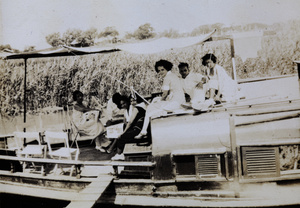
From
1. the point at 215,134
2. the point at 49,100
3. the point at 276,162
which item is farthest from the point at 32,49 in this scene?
the point at 276,162

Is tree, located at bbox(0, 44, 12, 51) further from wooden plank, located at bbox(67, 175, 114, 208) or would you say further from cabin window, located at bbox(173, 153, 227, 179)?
cabin window, located at bbox(173, 153, 227, 179)

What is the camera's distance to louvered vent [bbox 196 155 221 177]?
3387mm

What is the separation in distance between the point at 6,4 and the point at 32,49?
1054 millimetres

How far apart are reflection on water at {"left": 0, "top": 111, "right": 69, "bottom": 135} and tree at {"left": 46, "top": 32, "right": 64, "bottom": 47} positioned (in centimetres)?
201

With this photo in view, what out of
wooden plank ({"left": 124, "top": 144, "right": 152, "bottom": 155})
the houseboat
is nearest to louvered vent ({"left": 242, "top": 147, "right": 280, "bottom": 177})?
the houseboat

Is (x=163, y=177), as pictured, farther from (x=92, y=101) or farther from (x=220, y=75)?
(x=92, y=101)

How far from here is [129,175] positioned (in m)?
4.11

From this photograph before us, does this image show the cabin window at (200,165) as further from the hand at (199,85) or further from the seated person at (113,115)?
the seated person at (113,115)

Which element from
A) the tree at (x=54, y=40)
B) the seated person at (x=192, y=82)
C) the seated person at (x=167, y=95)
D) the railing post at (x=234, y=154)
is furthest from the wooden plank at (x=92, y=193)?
the tree at (x=54, y=40)

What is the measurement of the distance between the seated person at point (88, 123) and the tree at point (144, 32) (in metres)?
2.08

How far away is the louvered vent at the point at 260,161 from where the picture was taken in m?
3.31

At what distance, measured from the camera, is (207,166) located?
341 centimetres

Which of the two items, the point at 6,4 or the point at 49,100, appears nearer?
the point at 6,4

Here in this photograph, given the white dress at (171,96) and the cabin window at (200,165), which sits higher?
the white dress at (171,96)
